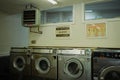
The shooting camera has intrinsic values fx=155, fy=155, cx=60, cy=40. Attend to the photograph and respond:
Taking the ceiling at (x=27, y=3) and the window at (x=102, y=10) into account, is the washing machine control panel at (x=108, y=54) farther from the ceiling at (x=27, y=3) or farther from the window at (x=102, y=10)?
the ceiling at (x=27, y=3)

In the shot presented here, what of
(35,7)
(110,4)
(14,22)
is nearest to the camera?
(110,4)

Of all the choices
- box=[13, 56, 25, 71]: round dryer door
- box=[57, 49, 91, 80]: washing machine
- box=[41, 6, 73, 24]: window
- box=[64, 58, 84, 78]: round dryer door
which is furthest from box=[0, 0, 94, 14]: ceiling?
box=[64, 58, 84, 78]: round dryer door

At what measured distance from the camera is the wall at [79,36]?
3.94 meters

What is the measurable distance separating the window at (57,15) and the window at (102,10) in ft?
1.81

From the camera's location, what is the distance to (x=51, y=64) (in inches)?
157

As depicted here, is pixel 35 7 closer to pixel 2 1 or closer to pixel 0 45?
pixel 2 1

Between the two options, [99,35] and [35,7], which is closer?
[99,35]

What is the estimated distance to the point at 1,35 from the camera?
5.66m

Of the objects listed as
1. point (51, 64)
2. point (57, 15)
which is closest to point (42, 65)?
point (51, 64)

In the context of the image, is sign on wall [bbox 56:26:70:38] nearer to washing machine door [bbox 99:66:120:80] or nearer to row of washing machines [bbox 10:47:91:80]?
row of washing machines [bbox 10:47:91:80]

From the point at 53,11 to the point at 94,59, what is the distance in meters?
2.48

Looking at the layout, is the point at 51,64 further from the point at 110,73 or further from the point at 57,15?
the point at 57,15

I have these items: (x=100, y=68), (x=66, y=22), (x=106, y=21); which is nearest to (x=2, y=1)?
(x=66, y=22)

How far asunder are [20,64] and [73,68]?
5.73ft
